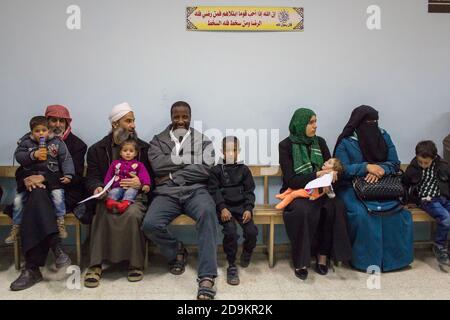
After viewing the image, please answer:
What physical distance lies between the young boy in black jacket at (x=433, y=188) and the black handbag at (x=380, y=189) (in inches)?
6.0

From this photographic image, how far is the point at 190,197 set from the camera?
11.4 feet

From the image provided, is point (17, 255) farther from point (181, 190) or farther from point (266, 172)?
point (266, 172)

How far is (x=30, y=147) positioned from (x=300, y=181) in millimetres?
2099

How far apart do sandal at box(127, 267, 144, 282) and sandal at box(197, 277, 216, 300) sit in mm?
478

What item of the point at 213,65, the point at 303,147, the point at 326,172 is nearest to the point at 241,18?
the point at 213,65

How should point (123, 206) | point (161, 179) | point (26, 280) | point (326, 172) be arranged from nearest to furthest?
1. point (26, 280)
2. point (123, 206)
3. point (326, 172)
4. point (161, 179)

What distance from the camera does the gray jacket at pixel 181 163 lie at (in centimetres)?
350

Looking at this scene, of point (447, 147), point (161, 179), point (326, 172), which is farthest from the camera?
point (447, 147)

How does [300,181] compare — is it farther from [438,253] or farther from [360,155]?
[438,253]

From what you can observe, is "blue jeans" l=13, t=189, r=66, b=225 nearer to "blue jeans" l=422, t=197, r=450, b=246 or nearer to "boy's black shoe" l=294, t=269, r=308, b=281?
"boy's black shoe" l=294, t=269, r=308, b=281

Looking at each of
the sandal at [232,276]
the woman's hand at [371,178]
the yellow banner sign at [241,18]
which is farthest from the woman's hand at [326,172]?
the yellow banner sign at [241,18]

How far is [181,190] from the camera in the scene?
3.47 meters

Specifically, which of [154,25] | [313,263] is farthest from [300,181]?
[154,25]

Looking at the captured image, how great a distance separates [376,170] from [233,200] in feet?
3.85
